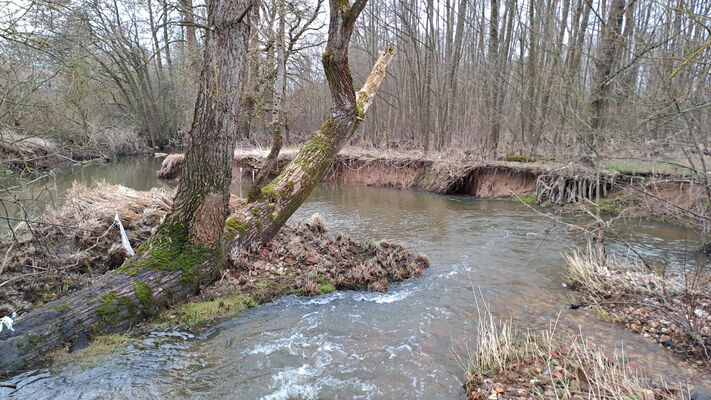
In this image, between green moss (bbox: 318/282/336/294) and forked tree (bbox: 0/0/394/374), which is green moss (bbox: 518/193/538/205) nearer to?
green moss (bbox: 318/282/336/294)

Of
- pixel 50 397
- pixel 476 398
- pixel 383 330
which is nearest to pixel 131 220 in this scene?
pixel 50 397

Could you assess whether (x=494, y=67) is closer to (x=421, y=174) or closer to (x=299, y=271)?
(x=421, y=174)

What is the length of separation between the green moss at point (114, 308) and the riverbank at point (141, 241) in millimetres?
220

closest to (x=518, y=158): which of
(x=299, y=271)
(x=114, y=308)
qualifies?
(x=299, y=271)

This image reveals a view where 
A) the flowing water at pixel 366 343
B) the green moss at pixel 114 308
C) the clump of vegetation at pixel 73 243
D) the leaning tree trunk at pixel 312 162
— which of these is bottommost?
the flowing water at pixel 366 343

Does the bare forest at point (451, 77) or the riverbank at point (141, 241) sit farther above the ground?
the bare forest at point (451, 77)

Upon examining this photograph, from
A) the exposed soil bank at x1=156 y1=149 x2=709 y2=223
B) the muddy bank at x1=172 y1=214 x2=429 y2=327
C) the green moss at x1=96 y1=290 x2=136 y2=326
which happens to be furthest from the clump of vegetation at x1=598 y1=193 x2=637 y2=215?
the green moss at x1=96 y1=290 x2=136 y2=326

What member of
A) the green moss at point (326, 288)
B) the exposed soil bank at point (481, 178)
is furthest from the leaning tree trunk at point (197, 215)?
the exposed soil bank at point (481, 178)

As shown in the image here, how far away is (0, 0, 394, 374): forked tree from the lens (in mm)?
3939

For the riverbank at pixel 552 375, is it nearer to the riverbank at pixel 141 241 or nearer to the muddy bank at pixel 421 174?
the riverbank at pixel 141 241

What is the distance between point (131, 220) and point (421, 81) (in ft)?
45.5

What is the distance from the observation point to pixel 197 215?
16.3 feet

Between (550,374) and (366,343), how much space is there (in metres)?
1.85

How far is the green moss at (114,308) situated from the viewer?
421 cm
